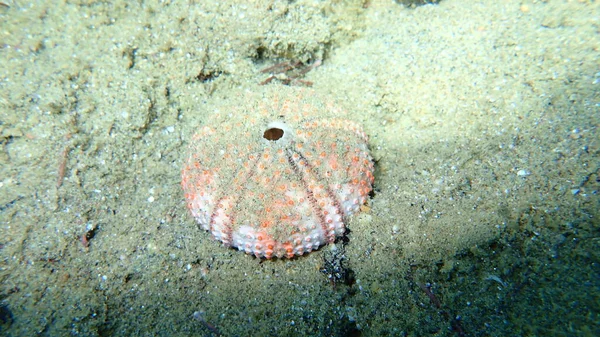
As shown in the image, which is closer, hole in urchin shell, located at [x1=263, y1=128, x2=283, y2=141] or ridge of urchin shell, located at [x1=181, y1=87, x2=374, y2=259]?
ridge of urchin shell, located at [x1=181, y1=87, x2=374, y2=259]

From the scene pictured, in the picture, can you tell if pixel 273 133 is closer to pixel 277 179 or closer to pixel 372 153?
pixel 277 179

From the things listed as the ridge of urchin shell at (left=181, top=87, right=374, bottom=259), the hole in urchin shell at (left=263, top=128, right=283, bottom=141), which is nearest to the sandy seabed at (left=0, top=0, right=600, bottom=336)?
the ridge of urchin shell at (left=181, top=87, right=374, bottom=259)

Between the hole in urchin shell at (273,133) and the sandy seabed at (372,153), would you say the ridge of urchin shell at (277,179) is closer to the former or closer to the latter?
the hole in urchin shell at (273,133)

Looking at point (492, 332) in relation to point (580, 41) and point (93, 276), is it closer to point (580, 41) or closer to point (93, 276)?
point (580, 41)

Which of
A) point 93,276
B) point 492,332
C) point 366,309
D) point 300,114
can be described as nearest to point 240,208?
point 300,114

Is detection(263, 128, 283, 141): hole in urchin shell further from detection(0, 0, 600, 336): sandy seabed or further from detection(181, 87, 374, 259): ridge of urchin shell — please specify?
detection(0, 0, 600, 336): sandy seabed

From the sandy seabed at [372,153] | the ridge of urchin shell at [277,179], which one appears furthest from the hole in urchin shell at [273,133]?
the sandy seabed at [372,153]
